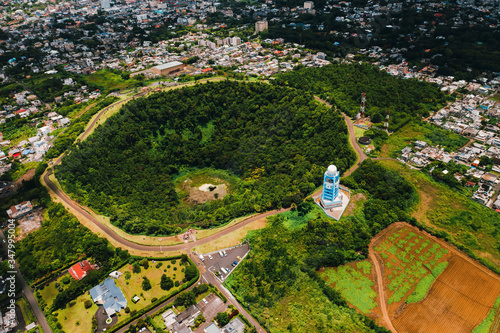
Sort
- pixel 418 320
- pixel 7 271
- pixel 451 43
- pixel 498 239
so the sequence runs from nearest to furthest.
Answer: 1. pixel 418 320
2. pixel 7 271
3. pixel 498 239
4. pixel 451 43

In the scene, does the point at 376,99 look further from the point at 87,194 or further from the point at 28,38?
the point at 28,38

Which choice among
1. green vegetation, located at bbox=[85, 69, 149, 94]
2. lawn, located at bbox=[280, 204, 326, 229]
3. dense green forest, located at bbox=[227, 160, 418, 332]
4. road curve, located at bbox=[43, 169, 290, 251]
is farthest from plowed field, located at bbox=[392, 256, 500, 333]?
green vegetation, located at bbox=[85, 69, 149, 94]

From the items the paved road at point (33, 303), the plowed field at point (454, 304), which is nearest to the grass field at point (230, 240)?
the paved road at point (33, 303)

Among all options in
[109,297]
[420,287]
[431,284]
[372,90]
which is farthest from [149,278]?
[372,90]

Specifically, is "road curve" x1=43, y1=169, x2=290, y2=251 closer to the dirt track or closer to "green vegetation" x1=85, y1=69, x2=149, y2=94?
the dirt track

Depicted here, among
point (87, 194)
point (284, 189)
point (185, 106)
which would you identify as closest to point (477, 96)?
point (284, 189)

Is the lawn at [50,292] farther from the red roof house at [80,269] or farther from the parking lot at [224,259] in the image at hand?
the parking lot at [224,259]
